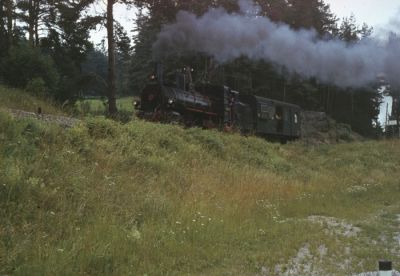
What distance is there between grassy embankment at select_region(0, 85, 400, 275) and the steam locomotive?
18.7 feet

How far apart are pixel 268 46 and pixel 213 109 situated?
606cm

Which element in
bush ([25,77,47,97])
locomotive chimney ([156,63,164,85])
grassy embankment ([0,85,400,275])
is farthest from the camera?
bush ([25,77,47,97])

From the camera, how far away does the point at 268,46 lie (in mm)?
29234

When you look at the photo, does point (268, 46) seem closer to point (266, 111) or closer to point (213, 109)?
point (266, 111)

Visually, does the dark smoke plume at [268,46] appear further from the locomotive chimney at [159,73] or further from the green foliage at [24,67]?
the green foliage at [24,67]

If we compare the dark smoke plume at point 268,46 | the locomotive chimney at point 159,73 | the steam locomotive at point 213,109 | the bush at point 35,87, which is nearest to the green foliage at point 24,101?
the bush at point 35,87

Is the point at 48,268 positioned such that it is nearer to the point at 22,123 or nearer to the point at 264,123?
the point at 22,123

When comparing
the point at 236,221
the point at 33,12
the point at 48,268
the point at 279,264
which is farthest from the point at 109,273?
the point at 33,12

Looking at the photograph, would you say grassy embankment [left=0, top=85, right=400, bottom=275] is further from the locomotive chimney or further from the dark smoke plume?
the dark smoke plume

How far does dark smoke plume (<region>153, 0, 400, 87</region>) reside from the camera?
90.3 feet

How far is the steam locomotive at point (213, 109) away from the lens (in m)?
21.6

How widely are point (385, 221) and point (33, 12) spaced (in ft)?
98.7

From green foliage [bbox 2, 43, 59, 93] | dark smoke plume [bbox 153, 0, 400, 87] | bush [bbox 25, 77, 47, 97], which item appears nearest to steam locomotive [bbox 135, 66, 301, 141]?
dark smoke plume [bbox 153, 0, 400, 87]

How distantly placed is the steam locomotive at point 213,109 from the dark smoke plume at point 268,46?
296 centimetres
